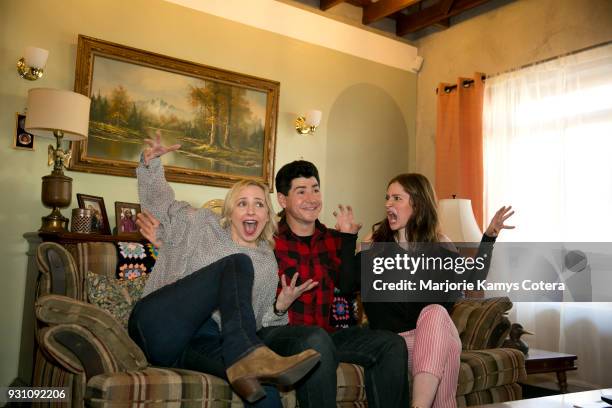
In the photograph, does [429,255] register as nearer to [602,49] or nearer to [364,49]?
[602,49]

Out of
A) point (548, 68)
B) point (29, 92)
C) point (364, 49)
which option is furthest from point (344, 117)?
point (29, 92)

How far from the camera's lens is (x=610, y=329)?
356cm

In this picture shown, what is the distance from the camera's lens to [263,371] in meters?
1.57

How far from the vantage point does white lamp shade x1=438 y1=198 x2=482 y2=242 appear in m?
3.63

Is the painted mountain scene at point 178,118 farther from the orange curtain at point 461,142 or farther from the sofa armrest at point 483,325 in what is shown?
the sofa armrest at point 483,325

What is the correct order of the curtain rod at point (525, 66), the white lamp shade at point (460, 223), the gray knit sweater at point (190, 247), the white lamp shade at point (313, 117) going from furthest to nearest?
1. the white lamp shade at point (313, 117)
2. the curtain rod at point (525, 66)
3. the white lamp shade at point (460, 223)
4. the gray knit sweater at point (190, 247)

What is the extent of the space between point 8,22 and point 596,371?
167 inches

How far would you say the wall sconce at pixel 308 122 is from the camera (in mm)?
4266

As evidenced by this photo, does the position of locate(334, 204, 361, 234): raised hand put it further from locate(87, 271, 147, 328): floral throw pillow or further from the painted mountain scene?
the painted mountain scene

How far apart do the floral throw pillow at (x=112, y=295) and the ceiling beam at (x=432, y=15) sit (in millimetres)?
3504

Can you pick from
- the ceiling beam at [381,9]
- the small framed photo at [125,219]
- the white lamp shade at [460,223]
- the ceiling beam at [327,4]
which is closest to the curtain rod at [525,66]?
the ceiling beam at [381,9]

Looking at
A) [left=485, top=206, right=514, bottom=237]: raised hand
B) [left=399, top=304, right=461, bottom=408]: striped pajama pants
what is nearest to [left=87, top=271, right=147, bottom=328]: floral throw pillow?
[left=399, top=304, right=461, bottom=408]: striped pajama pants

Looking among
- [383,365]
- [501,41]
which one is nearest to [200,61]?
[501,41]

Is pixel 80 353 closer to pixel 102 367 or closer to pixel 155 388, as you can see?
pixel 102 367
